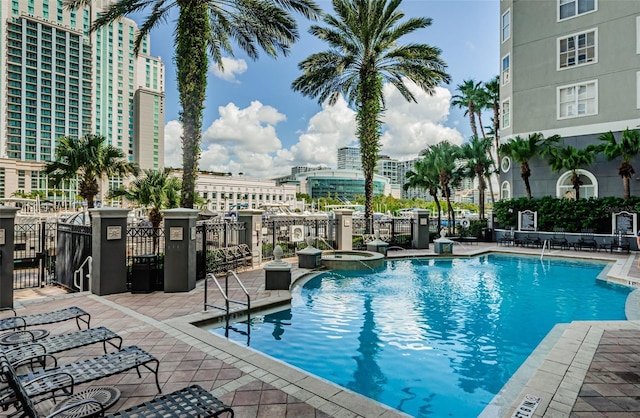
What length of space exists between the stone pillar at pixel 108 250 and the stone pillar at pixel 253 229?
16.7 feet

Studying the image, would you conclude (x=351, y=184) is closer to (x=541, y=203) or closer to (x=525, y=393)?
(x=541, y=203)

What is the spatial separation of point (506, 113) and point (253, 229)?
72.0 feet

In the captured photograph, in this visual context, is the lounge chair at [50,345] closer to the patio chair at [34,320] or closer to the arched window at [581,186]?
the patio chair at [34,320]

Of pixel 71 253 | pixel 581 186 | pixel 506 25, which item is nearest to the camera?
pixel 71 253

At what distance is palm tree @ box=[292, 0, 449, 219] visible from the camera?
62.3 ft

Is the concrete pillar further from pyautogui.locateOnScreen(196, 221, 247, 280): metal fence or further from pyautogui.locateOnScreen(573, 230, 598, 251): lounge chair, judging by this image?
pyautogui.locateOnScreen(573, 230, 598, 251): lounge chair

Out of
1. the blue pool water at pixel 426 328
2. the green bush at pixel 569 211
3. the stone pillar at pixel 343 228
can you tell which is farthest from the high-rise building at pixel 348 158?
the blue pool water at pixel 426 328

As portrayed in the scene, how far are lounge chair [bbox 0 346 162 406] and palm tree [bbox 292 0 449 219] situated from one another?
16554mm

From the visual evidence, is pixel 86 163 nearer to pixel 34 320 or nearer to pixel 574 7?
pixel 34 320

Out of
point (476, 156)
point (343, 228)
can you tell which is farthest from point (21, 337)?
point (476, 156)

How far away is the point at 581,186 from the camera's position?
2278 cm

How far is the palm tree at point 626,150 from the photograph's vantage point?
19.3 metres

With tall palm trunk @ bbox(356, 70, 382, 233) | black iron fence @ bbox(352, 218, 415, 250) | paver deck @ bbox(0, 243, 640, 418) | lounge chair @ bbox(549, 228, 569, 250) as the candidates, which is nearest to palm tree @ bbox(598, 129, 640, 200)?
lounge chair @ bbox(549, 228, 569, 250)

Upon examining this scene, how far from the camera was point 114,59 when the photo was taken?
438 feet
